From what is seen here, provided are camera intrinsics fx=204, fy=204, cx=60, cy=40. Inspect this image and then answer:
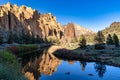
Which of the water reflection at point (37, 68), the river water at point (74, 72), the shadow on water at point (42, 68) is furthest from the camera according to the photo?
the shadow on water at point (42, 68)

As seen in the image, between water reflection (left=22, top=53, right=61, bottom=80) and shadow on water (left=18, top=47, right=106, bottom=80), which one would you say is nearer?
water reflection (left=22, top=53, right=61, bottom=80)

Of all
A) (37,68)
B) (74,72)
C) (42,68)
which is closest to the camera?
(74,72)

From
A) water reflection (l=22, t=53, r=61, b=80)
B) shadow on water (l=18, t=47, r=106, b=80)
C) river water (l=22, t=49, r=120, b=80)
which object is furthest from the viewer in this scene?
shadow on water (l=18, t=47, r=106, b=80)

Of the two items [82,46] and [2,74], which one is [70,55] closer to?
[82,46]

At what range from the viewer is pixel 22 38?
158 m

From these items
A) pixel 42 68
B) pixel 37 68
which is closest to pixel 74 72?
pixel 42 68

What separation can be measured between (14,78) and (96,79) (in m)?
18.9

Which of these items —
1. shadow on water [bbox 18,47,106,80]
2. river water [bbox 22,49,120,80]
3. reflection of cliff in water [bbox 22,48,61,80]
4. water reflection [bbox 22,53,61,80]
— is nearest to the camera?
river water [bbox 22,49,120,80]

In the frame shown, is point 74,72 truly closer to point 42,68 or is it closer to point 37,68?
point 42,68

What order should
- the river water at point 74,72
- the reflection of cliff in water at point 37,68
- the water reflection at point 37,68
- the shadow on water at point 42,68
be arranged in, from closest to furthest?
1. the river water at point 74,72
2. the water reflection at point 37,68
3. the reflection of cliff in water at point 37,68
4. the shadow on water at point 42,68

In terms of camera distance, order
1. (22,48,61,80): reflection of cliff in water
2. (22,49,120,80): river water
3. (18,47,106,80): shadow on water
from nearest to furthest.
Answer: (22,49,120,80): river water, (22,48,61,80): reflection of cliff in water, (18,47,106,80): shadow on water

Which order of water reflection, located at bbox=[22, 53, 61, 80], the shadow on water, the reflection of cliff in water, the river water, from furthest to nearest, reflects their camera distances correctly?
the shadow on water, the reflection of cliff in water, water reflection, located at bbox=[22, 53, 61, 80], the river water

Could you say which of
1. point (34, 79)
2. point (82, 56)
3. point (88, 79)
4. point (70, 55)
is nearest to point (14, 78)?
point (34, 79)

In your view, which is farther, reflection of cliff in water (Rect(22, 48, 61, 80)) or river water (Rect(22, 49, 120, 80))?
reflection of cliff in water (Rect(22, 48, 61, 80))
